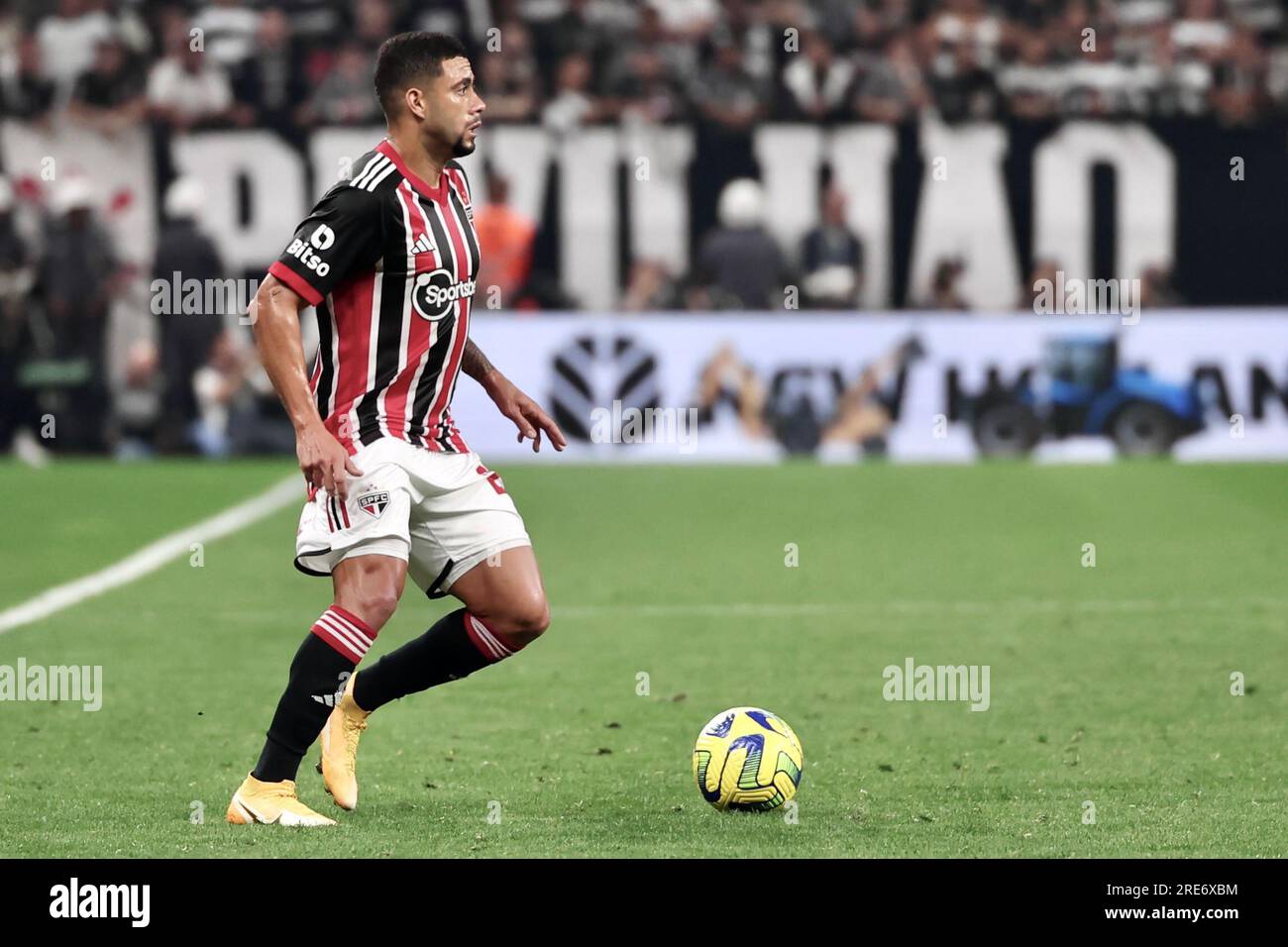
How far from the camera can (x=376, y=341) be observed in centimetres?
650

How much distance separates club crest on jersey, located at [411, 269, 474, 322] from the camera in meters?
6.51

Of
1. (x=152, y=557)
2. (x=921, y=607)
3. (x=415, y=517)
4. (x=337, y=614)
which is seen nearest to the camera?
Answer: (x=337, y=614)

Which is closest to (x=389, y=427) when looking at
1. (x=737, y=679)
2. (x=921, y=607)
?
(x=737, y=679)

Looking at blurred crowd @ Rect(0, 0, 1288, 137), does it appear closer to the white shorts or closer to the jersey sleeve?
the white shorts

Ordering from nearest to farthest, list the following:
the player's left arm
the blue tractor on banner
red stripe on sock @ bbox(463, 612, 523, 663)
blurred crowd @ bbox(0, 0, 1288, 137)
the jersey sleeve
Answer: the jersey sleeve < red stripe on sock @ bbox(463, 612, 523, 663) < the player's left arm < the blue tractor on banner < blurred crowd @ bbox(0, 0, 1288, 137)

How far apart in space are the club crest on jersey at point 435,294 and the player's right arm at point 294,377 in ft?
1.23

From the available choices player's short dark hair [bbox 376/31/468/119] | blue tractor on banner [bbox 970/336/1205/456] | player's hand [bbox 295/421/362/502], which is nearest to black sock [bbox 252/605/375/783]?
player's hand [bbox 295/421/362/502]

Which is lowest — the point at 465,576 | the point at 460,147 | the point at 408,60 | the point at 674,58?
the point at 465,576

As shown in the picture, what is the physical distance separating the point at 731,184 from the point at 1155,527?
6.79 meters

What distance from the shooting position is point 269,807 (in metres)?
6.30

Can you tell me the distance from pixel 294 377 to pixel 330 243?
0.39 metres

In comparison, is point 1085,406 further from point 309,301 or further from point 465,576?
point 309,301

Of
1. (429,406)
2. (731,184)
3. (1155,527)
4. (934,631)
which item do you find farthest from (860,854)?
(731,184)

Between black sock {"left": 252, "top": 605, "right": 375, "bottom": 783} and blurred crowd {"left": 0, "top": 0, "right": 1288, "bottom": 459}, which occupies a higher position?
blurred crowd {"left": 0, "top": 0, "right": 1288, "bottom": 459}
